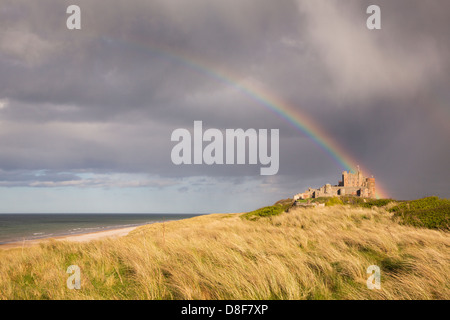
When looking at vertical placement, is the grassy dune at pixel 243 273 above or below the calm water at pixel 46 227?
above

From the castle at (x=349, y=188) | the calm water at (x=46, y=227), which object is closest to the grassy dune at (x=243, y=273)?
the calm water at (x=46, y=227)

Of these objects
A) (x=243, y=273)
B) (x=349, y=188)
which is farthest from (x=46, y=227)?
(x=349, y=188)

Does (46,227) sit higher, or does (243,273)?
(243,273)

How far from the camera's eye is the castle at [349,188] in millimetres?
84363

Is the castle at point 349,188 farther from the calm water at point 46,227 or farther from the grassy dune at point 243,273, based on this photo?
the grassy dune at point 243,273

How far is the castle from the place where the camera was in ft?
277

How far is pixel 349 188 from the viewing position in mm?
98250

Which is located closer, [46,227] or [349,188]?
[46,227]

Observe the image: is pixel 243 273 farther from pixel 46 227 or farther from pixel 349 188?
pixel 349 188

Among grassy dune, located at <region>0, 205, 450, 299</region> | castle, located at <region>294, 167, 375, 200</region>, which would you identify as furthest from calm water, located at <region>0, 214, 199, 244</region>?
castle, located at <region>294, 167, 375, 200</region>

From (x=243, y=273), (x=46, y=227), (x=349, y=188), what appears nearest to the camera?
(x=243, y=273)

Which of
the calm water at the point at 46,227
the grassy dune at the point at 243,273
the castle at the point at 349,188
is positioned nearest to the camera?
the grassy dune at the point at 243,273
